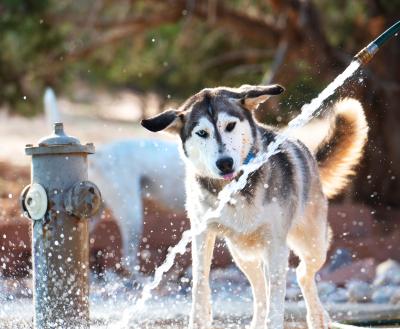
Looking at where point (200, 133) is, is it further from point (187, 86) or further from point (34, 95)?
point (187, 86)

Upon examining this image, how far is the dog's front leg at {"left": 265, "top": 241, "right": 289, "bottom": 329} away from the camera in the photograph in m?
4.68

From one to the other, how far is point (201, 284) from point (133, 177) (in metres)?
3.91

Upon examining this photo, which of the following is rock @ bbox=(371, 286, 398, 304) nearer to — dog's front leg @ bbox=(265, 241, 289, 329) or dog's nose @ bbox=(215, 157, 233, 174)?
dog's front leg @ bbox=(265, 241, 289, 329)

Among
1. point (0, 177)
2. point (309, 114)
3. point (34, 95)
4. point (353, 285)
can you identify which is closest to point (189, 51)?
point (34, 95)

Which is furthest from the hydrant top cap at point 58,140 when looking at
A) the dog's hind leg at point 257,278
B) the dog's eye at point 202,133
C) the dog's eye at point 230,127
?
the dog's hind leg at point 257,278

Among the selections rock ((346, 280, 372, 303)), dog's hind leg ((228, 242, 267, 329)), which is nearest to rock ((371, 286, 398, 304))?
rock ((346, 280, 372, 303))

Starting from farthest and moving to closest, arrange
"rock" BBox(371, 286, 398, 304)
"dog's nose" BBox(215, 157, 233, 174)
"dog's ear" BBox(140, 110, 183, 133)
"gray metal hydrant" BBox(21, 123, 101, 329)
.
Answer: "rock" BBox(371, 286, 398, 304), "gray metal hydrant" BBox(21, 123, 101, 329), "dog's ear" BBox(140, 110, 183, 133), "dog's nose" BBox(215, 157, 233, 174)

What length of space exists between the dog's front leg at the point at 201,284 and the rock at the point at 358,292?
99.0 inches

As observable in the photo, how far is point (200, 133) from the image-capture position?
4.64 meters

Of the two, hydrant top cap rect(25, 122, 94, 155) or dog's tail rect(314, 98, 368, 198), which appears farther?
dog's tail rect(314, 98, 368, 198)

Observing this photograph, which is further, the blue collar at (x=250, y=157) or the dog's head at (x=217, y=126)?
the blue collar at (x=250, y=157)

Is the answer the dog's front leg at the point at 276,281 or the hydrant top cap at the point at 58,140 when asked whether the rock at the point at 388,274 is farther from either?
the hydrant top cap at the point at 58,140

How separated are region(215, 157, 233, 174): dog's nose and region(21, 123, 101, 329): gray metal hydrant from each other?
0.78 meters

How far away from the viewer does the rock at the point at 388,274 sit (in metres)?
7.74
